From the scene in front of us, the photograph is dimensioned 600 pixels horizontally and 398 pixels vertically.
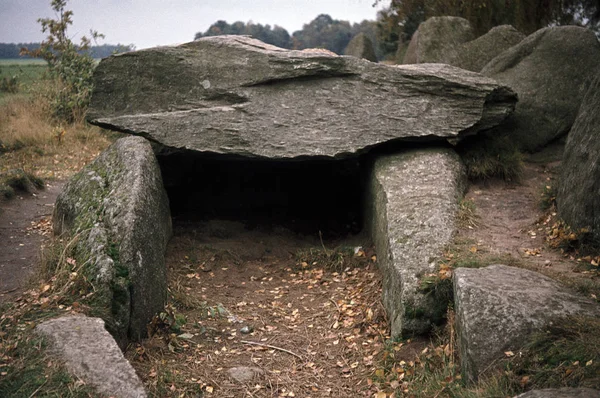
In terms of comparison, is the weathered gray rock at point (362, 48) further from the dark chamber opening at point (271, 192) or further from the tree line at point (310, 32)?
the dark chamber opening at point (271, 192)

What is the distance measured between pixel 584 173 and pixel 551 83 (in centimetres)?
298

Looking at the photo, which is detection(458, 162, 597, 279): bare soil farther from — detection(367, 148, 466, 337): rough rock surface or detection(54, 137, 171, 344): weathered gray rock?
detection(54, 137, 171, 344): weathered gray rock

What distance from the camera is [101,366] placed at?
430 centimetres

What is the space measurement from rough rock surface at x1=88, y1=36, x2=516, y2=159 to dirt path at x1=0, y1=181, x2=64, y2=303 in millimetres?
1493

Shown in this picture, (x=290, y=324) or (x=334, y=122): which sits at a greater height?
(x=334, y=122)

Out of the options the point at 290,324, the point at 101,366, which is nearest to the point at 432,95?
the point at 290,324

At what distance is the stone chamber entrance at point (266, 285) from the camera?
5.08 m

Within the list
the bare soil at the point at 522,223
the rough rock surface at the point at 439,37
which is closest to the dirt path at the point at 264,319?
the bare soil at the point at 522,223

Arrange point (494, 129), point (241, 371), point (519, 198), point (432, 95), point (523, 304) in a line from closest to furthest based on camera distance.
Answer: point (523, 304) < point (241, 371) < point (519, 198) < point (432, 95) < point (494, 129)

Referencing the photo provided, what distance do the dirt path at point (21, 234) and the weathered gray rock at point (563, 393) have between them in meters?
4.23

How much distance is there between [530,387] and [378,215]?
3.06 meters

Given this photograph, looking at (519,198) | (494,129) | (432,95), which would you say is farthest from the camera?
(494,129)

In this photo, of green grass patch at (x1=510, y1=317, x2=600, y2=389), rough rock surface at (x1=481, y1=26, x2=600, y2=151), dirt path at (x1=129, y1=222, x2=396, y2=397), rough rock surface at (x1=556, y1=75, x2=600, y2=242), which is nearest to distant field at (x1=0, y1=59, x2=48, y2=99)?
dirt path at (x1=129, y1=222, x2=396, y2=397)

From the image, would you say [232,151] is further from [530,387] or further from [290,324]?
[530,387]
